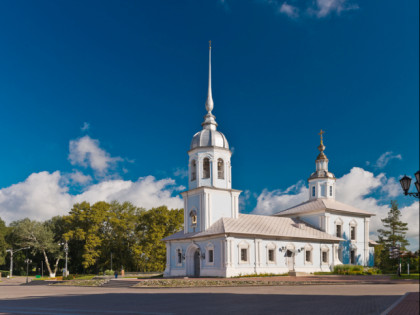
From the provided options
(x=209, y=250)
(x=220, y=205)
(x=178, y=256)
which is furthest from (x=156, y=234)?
(x=209, y=250)

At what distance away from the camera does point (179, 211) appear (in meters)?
55.2

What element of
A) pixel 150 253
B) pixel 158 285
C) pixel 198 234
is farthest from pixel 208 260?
pixel 150 253

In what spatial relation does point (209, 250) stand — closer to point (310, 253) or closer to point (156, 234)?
point (310, 253)

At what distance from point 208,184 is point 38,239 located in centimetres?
3293

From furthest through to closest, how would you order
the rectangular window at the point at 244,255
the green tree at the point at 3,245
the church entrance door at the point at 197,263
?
the green tree at the point at 3,245 → the church entrance door at the point at 197,263 → the rectangular window at the point at 244,255

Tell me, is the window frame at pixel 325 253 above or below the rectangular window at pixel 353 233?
below

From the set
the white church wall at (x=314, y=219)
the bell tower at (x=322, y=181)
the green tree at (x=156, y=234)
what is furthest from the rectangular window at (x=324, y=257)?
the green tree at (x=156, y=234)

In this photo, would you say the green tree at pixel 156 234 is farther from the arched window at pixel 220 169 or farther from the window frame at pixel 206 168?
the arched window at pixel 220 169

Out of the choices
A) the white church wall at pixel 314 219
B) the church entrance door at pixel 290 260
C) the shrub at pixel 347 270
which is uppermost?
the white church wall at pixel 314 219

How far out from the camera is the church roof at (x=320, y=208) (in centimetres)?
4688

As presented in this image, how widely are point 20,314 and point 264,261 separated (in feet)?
93.1

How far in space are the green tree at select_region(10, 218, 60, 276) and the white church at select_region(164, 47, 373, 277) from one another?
26.0 metres

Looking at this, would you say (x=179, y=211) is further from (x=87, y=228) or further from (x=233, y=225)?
(x=233, y=225)

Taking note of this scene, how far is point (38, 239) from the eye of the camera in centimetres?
6291
